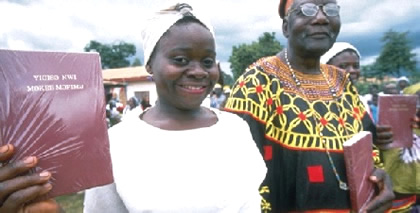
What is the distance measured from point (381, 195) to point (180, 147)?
1.19 meters

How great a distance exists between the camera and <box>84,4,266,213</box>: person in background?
136cm

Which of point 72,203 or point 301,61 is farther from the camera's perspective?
point 72,203

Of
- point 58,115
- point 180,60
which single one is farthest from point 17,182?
point 180,60

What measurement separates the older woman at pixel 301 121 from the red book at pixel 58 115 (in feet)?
2.92

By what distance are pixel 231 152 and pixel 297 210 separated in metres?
0.69

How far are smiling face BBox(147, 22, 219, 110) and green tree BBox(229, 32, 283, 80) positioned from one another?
31.7 m

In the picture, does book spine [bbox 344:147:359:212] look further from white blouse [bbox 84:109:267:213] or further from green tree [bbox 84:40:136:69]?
green tree [bbox 84:40:136:69]

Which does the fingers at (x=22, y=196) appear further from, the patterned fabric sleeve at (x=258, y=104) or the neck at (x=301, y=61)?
the neck at (x=301, y=61)

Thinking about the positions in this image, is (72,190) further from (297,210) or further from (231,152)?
(297,210)

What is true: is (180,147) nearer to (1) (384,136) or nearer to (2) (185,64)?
(2) (185,64)

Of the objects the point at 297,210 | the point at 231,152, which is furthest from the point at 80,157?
the point at 297,210

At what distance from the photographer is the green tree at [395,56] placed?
34.6 m

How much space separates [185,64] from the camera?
4.74ft

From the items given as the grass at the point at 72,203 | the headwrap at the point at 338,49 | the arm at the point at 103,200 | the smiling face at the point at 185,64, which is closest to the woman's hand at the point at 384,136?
the headwrap at the point at 338,49
